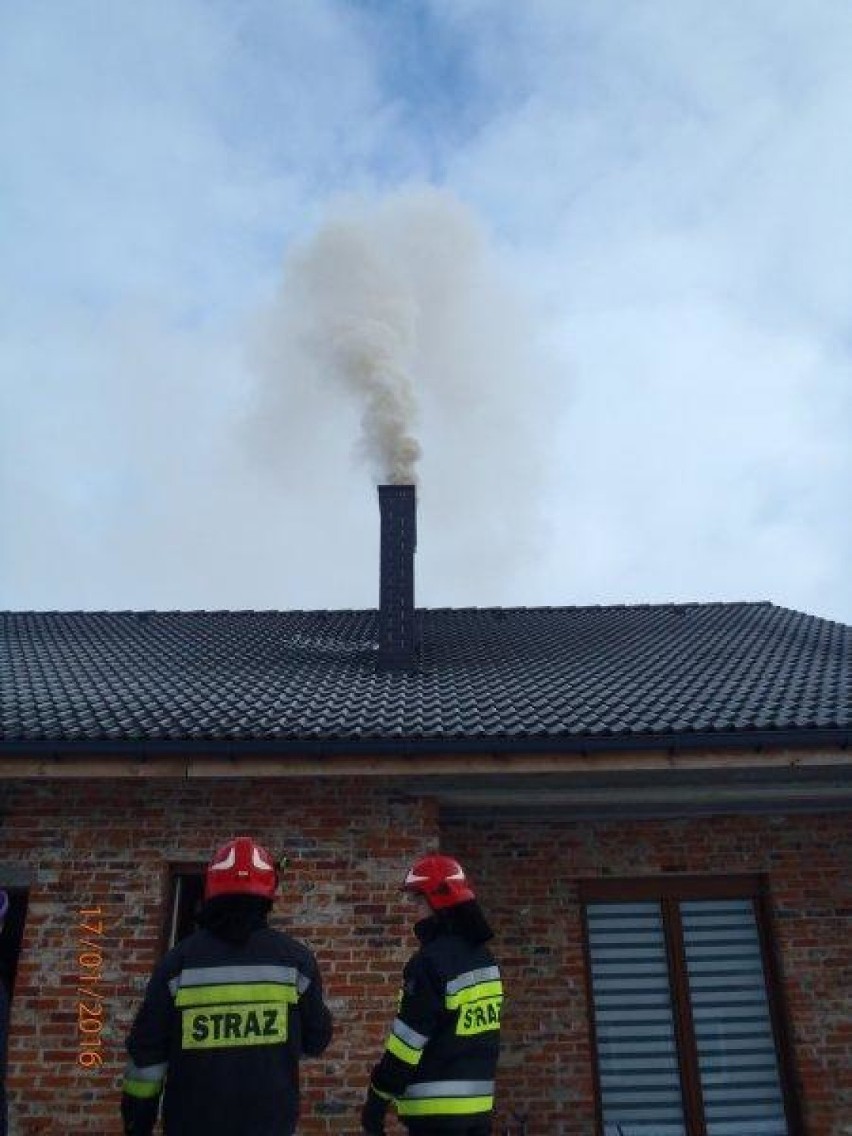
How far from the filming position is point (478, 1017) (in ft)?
11.3

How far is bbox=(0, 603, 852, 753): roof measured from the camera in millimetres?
5711

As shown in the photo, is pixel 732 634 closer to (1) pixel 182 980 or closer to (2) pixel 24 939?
(2) pixel 24 939

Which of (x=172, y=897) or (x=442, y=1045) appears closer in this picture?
(x=442, y=1045)

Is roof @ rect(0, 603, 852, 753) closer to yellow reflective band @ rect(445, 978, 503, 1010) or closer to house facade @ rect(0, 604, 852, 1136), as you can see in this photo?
house facade @ rect(0, 604, 852, 1136)

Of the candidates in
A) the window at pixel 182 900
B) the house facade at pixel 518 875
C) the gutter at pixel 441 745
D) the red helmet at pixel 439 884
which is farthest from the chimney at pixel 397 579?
the red helmet at pixel 439 884

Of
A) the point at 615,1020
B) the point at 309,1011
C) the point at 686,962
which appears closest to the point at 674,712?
the point at 686,962

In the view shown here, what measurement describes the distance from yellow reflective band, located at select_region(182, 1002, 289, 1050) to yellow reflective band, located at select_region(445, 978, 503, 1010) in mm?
774

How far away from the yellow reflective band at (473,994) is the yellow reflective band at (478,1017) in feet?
0.06

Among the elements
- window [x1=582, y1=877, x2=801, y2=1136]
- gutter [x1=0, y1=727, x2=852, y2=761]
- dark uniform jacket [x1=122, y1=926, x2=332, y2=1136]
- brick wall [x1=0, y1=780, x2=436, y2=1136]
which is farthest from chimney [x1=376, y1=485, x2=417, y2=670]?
dark uniform jacket [x1=122, y1=926, x2=332, y2=1136]

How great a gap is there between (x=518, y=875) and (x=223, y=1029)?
12.5 ft

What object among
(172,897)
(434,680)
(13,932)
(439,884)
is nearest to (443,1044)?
(439,884)

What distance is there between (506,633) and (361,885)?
5527 mm

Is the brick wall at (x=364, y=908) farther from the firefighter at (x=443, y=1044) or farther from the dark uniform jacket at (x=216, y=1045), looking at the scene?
the dark uniform jacket at (x=216, y=1045)
